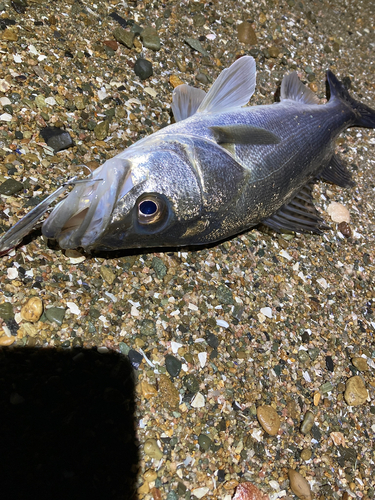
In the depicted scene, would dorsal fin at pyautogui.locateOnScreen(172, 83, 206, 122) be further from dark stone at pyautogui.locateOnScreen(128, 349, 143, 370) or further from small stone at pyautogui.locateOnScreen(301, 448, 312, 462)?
small stone at pyautogui.locateOnScreen(301, 448, 312, 462)

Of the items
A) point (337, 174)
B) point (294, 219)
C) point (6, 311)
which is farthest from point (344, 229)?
point (6, 311)

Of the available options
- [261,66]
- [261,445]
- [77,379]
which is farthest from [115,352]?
[261,66]

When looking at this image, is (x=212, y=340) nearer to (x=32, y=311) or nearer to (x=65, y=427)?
(x=65, y=427)

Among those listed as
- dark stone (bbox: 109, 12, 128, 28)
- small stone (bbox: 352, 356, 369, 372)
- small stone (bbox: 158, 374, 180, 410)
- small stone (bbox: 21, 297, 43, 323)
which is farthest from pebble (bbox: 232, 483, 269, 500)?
dark stone (bbox: 109, 12, 128, 28)

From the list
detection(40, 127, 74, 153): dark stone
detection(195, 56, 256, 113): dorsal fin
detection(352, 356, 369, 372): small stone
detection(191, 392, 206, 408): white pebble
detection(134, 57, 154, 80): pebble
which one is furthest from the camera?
detection(134, 57, 154, 80): pebble

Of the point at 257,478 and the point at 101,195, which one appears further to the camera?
the point at 257,478

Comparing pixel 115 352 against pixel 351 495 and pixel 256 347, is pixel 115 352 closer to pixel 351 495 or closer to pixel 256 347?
pixel 256 347

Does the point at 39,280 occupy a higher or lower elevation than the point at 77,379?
higher
